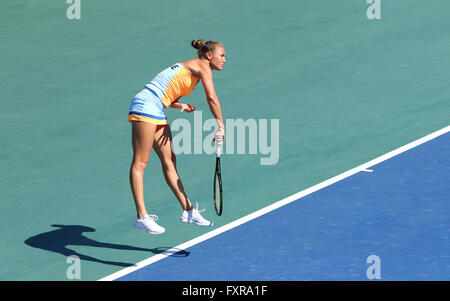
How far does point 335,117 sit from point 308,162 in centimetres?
159

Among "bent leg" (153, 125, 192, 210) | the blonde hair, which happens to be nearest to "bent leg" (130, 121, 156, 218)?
"bent leg" (153, 125, 192, 210)

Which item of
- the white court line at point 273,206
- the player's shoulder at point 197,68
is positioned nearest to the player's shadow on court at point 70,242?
the white court line at point 273,206

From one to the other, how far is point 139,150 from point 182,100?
446 centimetres

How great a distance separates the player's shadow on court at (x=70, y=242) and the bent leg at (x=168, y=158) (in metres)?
0.61

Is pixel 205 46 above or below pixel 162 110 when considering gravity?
above

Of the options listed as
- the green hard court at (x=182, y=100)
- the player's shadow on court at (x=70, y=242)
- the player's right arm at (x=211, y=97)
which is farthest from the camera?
the green hard court at (x=182, y=100)

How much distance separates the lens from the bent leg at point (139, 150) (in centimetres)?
1137

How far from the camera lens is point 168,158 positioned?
11758 mm

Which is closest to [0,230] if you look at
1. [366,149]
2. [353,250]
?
[353,250]

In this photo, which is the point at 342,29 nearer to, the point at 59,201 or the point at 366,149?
the point at 366,149

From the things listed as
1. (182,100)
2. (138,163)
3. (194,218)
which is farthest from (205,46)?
(182,100)

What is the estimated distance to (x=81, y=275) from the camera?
1112 cm

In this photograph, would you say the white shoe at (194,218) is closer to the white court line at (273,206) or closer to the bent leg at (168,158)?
the bent leg at (168,158)

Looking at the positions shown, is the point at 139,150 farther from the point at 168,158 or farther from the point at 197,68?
the point at 197,68
